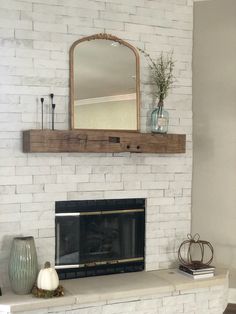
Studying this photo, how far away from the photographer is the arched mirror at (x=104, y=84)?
3.53 meters

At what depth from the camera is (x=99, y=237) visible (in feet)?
12.1

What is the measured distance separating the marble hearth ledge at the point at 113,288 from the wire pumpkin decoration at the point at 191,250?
0.16m

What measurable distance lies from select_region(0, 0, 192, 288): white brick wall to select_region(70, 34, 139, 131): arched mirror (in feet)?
0.24

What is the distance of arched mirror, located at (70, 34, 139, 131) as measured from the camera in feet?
11.6

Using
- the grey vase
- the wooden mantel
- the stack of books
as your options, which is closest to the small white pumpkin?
the grey vase

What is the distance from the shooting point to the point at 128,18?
12.2 feet

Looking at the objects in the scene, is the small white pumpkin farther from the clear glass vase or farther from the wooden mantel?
the clear glass vase

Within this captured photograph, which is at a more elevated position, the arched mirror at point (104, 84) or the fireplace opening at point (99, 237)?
the arched mirror at point (104, 84)

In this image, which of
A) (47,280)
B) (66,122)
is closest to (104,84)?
(66,122)

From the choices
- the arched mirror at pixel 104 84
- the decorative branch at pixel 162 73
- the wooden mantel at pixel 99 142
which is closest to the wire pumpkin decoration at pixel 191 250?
the wooden mantel at pixel 99 142

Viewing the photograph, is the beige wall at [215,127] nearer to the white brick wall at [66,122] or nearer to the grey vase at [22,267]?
the white brick wall at [66,122]

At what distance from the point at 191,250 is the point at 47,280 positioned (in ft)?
4.78

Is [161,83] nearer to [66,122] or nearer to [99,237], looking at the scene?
[66,122]

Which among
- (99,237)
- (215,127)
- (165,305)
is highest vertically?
(215,127)
